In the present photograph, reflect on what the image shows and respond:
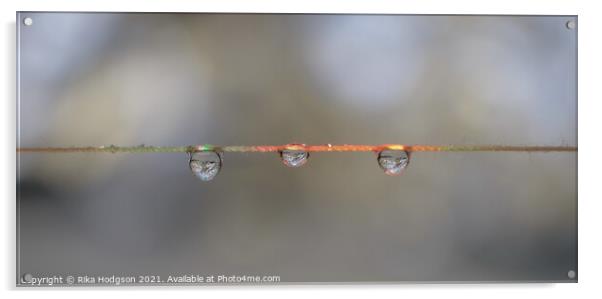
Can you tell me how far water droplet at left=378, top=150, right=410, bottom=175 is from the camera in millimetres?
1208

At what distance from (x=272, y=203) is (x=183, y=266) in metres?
0.25

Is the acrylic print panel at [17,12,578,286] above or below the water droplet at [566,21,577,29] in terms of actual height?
below

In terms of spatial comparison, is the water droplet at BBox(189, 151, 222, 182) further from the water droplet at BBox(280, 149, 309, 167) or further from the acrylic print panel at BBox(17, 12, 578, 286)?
the water droplet at BBox(280, 149, 309, 167)

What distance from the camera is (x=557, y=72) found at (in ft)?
4.01

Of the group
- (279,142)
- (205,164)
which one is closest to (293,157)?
(279,142)

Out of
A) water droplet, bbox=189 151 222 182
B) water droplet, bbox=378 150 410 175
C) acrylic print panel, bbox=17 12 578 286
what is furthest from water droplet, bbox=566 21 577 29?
water droplet, bbox=189 151 222 182

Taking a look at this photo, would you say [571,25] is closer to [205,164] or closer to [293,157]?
[293,157]

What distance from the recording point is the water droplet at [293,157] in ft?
3.96

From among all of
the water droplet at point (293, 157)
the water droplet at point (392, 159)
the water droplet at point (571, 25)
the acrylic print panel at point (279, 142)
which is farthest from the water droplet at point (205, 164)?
the water droplet at point (571, 25)

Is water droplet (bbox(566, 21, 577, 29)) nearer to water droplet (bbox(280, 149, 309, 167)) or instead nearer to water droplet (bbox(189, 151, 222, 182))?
water droplet (bbox(280, 149, 309, 167))

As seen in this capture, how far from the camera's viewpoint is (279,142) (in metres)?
1.21

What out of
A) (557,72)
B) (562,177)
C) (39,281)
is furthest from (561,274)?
(39,281)

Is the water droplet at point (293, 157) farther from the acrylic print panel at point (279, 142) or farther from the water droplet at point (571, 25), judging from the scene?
the water droplet at point (571, 25)

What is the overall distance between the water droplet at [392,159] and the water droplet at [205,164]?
363mm
